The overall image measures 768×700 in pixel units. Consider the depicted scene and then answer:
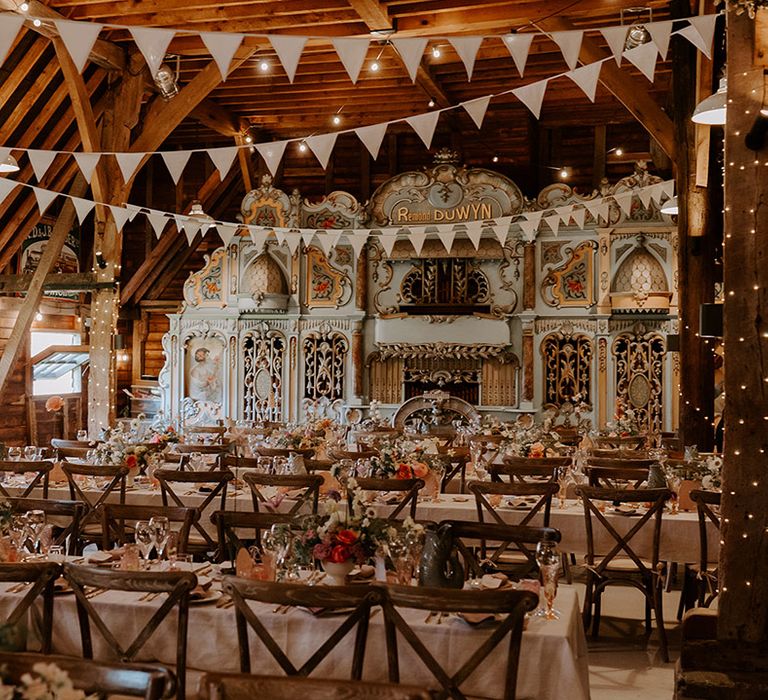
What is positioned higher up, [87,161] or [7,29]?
[7,29]

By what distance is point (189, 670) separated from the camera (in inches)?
123

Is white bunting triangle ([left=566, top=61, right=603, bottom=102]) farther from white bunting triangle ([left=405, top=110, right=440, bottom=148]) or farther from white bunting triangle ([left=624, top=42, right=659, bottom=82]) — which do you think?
white bunting triangle ([left=405, top=110, right=440, bottom=148])

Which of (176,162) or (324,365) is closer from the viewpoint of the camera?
(176,162)

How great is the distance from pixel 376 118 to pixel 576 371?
556 centimetres

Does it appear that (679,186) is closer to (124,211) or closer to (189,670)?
(124,211)

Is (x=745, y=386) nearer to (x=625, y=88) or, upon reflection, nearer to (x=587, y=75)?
(x=587, y=75)

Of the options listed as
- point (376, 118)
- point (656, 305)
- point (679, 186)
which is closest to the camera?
point (679, 186)

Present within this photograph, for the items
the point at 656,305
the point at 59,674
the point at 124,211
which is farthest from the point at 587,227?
the point at 59,674

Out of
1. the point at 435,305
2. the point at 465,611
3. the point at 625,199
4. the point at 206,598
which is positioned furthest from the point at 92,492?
the point at 625,199

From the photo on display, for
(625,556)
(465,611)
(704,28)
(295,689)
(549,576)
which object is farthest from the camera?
(704,28)

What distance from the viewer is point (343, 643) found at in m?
3.00

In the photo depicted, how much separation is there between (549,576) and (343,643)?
806 mm

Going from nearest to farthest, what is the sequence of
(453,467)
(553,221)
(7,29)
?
1. (7,29)
2. (453,467)
3. (553,221)

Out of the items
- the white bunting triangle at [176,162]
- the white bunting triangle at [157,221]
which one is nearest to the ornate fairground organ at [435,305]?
the white bunting triangle at [157,221]
